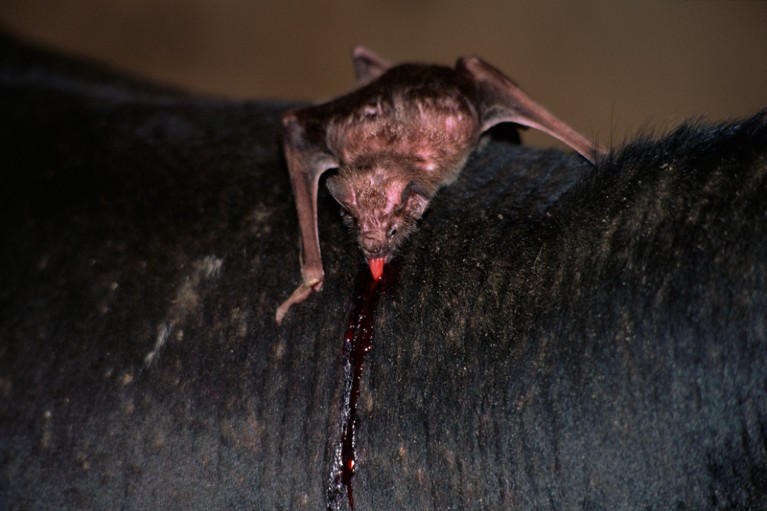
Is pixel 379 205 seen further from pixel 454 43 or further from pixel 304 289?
pixel 454 43

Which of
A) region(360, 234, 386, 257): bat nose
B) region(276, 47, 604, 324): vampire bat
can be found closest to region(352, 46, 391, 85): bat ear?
region(276, 47, 604, 324): vampire bat

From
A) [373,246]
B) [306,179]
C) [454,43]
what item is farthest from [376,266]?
[454,43]

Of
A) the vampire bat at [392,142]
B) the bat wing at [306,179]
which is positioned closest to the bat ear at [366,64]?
the vampire bat at [392,142]

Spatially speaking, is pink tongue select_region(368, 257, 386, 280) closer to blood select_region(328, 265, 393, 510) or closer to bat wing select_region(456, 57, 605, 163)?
blood select_region(328, 265, 393, 510)

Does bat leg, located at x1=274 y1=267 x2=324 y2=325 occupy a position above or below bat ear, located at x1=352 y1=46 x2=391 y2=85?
below

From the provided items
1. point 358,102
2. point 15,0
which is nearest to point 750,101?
point 358,102

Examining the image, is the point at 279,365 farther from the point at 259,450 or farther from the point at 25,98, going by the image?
the point at 25,98
